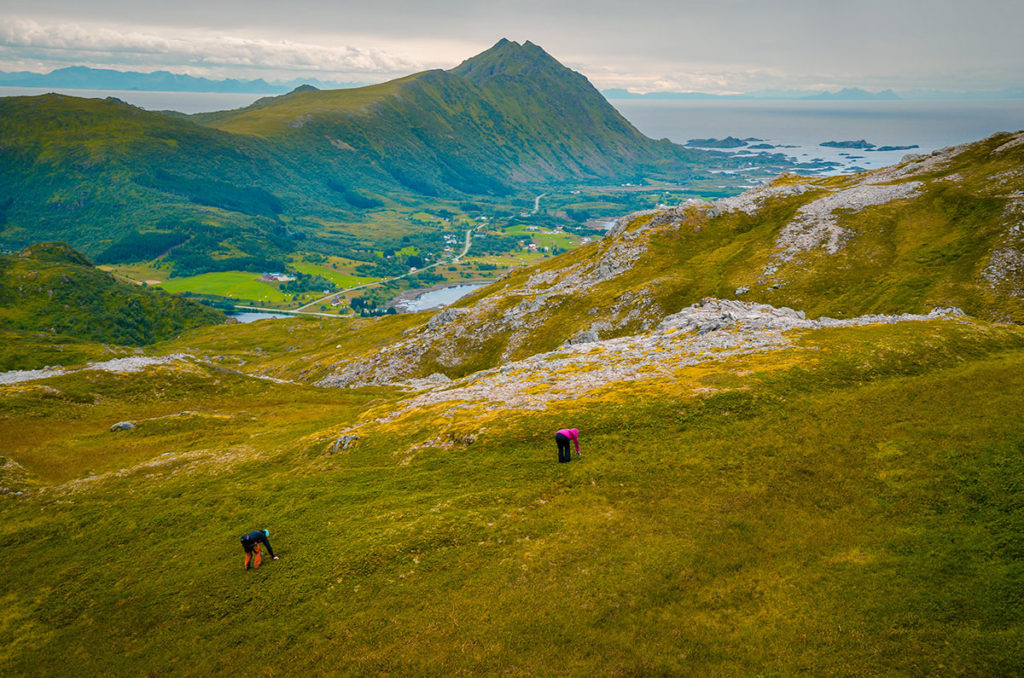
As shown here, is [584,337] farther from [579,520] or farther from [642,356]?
[579,520]

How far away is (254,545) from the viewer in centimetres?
3416

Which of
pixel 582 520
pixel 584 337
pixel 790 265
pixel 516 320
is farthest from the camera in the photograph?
pixel 516 320

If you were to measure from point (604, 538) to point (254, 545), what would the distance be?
24163 mm

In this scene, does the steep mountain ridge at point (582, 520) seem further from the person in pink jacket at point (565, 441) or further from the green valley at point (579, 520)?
the person in pink jacket at point (565, 441)

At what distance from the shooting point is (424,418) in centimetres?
5788

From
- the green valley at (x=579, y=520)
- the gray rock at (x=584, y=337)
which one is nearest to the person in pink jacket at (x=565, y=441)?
the green valley at (x=579, y=520)

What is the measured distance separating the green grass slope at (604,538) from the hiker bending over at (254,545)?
91cm

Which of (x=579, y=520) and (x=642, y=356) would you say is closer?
(x=579, y=520)

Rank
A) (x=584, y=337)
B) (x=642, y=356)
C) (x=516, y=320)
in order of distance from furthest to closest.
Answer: (x=516, y=320) < (x=584, y=337) < (x=642, y=356)

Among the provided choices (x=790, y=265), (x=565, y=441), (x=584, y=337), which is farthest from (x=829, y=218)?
(x=565, y=441)

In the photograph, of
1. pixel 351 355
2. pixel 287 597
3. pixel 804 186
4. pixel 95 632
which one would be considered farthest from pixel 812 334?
pixel 351 355

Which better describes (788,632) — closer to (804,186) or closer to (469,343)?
(469,343)

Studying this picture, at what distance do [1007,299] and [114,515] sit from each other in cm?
12455

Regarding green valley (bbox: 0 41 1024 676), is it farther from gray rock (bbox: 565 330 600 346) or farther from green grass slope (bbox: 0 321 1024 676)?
gray rock (bbox: 565 330 600 346)
